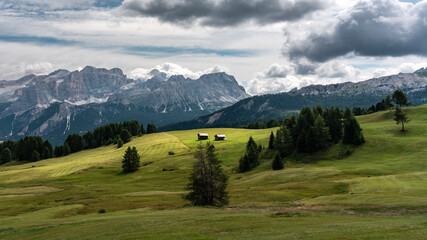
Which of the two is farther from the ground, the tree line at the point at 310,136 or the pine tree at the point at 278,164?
the tree line at the point at 310,136

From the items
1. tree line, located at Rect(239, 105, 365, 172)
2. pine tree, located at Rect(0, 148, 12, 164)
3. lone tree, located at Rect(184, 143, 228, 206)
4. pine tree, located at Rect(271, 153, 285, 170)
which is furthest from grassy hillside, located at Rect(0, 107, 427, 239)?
pine tree, located at Rect(0, 148, 12, 164)

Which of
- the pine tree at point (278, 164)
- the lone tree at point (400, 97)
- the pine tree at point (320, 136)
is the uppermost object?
the lone tree at point (400, 97)

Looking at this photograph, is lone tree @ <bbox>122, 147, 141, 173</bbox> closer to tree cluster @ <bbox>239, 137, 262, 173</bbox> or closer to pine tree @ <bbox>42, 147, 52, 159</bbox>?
tree cluster @ <bbox>239, 137, 262, 173</bbox>

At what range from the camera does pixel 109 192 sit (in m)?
76.5

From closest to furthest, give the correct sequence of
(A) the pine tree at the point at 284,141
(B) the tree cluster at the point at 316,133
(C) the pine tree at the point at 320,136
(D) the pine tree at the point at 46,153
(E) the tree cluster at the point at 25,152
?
(B) the tree cluster at the point at 316,133, (C) the pine tree at the point at 320,136, (A) the pine tree at the point at 284,141, (E) the tree cluster at the point at 25,152, (D) the pine tree at the point at 46,153

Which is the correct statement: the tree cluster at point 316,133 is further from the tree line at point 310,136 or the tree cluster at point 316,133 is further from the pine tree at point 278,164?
the pine tree at point 278,164

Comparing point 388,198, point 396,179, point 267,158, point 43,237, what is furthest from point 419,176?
point 43,237

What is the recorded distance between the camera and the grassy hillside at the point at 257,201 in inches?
1135

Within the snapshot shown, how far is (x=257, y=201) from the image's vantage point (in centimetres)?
5197

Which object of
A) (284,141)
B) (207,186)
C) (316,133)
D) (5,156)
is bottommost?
(207,186)

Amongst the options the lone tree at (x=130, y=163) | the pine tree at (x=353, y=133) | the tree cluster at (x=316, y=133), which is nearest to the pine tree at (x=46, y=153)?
the lone tree at (x=130, y=163)

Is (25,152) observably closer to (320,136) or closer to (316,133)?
(316,133)

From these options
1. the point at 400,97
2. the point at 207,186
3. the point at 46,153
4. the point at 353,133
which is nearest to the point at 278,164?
the point at 353,133

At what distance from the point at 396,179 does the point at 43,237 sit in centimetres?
6176
